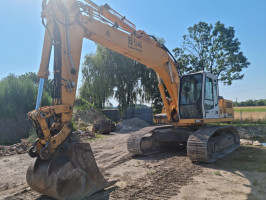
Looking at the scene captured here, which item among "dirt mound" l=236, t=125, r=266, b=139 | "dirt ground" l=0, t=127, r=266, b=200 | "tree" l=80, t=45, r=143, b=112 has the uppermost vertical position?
"tree" l=80, t=45, r=143, b=112

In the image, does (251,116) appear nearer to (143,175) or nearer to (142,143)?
(142,143)

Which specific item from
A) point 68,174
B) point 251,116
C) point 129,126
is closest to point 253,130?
point 251,116

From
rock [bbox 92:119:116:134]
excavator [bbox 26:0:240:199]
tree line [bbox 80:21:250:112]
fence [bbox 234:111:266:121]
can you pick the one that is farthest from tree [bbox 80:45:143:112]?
excavator [bbox 26:0:240:199]

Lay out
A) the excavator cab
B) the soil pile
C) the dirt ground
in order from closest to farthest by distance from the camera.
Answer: the dirt ground, the excavator cab, the soil pile

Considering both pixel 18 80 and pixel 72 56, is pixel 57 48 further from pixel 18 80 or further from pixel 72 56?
Result: pixel 18 80

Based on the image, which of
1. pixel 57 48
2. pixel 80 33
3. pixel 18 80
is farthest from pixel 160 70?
pixel 18 80

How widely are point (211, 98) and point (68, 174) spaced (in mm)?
5404

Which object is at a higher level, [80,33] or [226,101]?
[80,33]

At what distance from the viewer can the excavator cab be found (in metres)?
7.02

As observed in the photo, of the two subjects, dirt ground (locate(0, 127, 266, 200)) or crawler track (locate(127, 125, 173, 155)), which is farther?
crawler track (locate(127, 125, 173, 155))

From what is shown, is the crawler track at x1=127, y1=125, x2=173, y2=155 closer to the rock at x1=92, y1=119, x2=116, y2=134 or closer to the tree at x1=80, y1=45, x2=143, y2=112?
the rock at x1=92, y1=119, x2=116, y2=134

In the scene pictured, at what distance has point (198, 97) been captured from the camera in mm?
7102

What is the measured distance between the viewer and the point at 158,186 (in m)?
4.44

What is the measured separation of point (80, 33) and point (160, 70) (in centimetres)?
345
